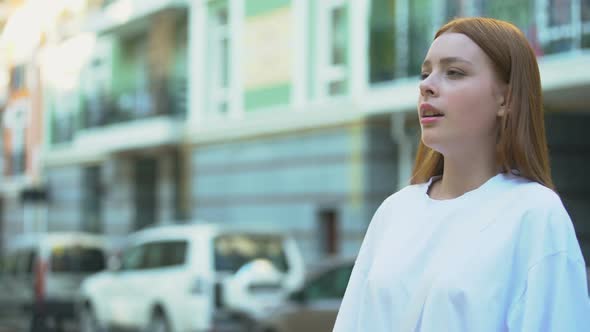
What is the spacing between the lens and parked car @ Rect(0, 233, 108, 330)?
16531mm

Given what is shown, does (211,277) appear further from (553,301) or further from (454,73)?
(553,301)

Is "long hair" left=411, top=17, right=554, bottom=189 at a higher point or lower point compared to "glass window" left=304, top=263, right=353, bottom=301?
higher

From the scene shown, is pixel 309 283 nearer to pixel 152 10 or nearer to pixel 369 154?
pixel 369 154

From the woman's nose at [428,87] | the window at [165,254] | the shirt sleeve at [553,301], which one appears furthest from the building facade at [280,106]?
the shirt sleeve at [553,301]

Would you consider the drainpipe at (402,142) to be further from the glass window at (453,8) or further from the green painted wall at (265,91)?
the green painted wall at (265,91)

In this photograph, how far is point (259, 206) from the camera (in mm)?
19125

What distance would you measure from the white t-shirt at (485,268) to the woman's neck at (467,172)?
0.04 metres

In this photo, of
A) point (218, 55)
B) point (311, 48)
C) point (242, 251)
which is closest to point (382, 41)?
point (311, 48)

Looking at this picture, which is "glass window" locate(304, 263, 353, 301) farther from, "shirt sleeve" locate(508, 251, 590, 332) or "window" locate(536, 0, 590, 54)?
"shirt sleeve" locate(508, 251, 590, 332)

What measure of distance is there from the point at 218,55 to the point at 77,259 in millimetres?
5896

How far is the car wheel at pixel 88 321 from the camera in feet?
49.5

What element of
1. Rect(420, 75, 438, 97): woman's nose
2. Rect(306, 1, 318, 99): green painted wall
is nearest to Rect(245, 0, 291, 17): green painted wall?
Rect(306, 1, 318, 99): green painted wall

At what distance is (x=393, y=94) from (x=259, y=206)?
4.50 meters

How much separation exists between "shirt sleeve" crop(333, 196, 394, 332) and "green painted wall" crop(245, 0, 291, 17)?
53.2ft
